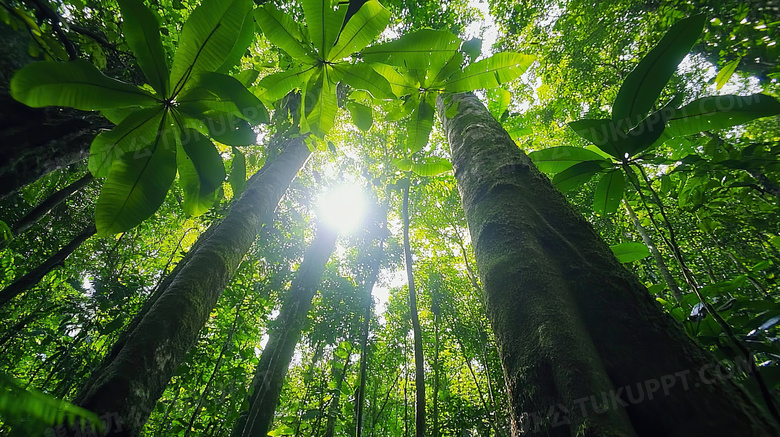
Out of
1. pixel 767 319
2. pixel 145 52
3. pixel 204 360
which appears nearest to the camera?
pixel 145 52

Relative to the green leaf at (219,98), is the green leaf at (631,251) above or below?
below

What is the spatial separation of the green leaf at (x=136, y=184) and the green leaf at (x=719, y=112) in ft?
5.11

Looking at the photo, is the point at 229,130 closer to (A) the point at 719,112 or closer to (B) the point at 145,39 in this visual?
(B) the point at 145,39

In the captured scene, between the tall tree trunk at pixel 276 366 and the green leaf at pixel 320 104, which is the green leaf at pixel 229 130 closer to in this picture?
the green leaf at pixel 320 104

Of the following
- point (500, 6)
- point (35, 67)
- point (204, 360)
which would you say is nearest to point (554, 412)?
point (35, 67)

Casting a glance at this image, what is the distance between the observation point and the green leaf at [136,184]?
88 cm

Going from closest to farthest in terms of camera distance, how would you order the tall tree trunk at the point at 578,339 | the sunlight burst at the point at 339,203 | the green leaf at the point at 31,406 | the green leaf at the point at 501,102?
the green leaf at the point at 31,406
the tall tree trunk at the point at 578,339
the green leaf at the point at 501,102
the sunlight burst at the point at 339,203

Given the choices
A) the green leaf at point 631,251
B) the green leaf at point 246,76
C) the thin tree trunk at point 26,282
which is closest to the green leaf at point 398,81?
the green leaf at point 246,76

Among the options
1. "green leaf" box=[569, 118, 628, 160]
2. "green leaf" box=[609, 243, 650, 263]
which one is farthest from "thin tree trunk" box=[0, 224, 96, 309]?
"green leaf" box=[609, 243, 650, 263]

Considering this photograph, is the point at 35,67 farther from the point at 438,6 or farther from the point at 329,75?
the point at 438,6

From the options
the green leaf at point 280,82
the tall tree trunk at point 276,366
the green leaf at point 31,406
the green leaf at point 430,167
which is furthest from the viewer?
the green leaf at point 430,167

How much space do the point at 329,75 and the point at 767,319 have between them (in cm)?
173

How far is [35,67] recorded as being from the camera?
2.24 ft

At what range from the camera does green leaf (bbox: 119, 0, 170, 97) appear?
0.82 metres
